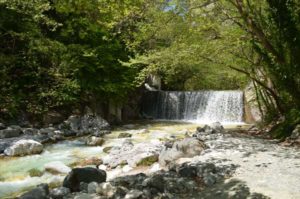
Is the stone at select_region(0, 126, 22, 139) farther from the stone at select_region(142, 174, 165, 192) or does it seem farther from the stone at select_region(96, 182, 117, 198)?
Result: the stone at select_region(142, 174, 165, 192)

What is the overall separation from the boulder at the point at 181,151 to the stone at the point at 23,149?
14.9 feet

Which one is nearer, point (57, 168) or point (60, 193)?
point (60, 193)

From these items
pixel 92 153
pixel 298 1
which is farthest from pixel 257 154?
pixel 92 153

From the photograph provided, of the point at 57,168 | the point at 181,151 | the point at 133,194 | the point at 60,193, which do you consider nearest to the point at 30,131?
the point at 57,168

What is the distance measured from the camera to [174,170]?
23.8 ft

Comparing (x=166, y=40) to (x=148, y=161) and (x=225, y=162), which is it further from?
(x=225, y=162)

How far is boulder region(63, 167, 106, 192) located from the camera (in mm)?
6961

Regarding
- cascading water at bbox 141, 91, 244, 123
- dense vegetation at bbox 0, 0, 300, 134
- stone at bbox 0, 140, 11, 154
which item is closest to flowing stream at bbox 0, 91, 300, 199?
stone at bbox 0, 140, 11, 154

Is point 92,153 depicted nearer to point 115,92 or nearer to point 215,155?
point 215,155

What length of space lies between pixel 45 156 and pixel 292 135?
7.55m

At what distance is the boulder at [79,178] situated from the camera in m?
6.96

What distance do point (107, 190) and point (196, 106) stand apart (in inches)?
707

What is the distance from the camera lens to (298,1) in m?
9.06

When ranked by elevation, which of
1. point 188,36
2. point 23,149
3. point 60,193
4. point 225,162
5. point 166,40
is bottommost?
point 60,193
